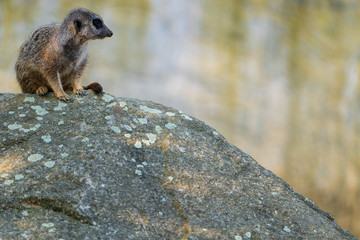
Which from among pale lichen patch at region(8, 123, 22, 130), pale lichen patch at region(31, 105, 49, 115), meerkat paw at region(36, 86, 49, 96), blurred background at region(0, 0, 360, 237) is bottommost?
pale lichen patch at region(8, 123, 22, 130)

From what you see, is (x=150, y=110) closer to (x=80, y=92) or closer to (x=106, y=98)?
(x=106, y=98)

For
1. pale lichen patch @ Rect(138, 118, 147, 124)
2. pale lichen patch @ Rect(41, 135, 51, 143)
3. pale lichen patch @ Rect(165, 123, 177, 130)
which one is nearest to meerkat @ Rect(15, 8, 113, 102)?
Answer: pale lichen patch @ Rect(138, 118, 147, 124)

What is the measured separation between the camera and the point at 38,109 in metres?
5.43

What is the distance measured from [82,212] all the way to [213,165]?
1.62 meters

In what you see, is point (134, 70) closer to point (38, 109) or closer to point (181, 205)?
point (38, 109)

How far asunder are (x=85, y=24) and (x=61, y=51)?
482 mm

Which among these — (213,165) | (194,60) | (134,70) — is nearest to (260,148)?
(194,60)

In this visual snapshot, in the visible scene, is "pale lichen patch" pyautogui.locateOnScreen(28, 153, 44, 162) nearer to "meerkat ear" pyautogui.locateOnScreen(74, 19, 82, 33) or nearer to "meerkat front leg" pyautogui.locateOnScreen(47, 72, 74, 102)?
"meerkat front leg" pyautogui.locateOnScreen(47, 72, 74, 102)

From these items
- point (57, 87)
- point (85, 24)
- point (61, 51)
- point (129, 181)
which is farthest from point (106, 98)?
point (129, 181)

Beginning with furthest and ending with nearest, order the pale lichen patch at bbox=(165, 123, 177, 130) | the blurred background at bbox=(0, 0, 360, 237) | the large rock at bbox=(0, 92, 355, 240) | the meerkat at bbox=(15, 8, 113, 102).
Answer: the blurred background at bbox=(0, 0, 360, 237) → the meerkat at bbox=(15, 8, 113, 102) → the pale lichen patch at bbox=(165, 123, 177, 130) → the large rock at bbox=(0, 92, 355, 240)

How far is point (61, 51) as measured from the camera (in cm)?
626

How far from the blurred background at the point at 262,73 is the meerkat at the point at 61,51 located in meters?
8.82

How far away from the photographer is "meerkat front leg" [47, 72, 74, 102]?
5.62m

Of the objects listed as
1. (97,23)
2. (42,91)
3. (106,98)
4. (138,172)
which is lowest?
(42,91)
